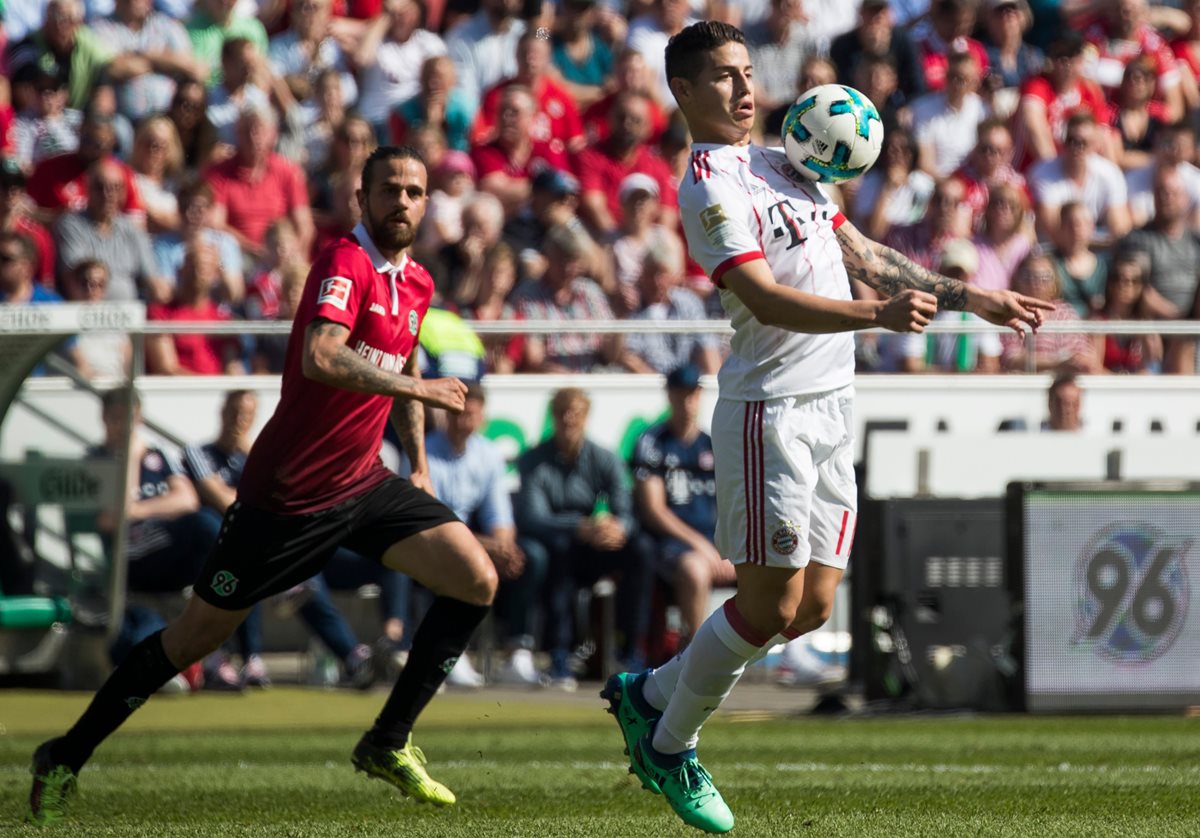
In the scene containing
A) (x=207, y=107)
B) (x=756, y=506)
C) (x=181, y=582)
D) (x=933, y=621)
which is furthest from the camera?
(x=207, y=107)

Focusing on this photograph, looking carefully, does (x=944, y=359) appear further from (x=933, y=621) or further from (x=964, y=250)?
(x=933, y=621)

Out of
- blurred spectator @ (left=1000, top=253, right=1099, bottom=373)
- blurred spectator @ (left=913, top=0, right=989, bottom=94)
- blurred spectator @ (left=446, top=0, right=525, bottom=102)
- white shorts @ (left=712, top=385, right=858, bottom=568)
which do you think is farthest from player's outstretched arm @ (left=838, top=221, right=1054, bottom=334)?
blurred spectator @ (left=913, top=0, right=989, bottom=94)

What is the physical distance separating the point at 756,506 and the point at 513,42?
11.7 m

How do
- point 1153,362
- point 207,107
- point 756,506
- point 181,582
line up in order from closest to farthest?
point 756,506 → point 181,582 → point 1153,362 → point 207,107

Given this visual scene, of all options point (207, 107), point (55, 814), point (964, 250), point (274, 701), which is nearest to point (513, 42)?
point (207, 107)

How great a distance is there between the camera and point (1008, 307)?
5945 mm

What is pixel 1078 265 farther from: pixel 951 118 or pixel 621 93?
pixel 621 93

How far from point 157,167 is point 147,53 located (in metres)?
1.35

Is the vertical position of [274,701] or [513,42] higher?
[513,42]

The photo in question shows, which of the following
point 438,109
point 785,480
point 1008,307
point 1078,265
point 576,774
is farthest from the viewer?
point 438,109

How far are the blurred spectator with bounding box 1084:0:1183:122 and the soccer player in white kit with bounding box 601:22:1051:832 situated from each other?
12764 mm

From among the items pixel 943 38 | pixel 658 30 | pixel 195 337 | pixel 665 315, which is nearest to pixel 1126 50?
pixel 943 38

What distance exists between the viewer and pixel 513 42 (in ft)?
56.4

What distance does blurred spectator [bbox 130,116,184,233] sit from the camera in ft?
48.5
